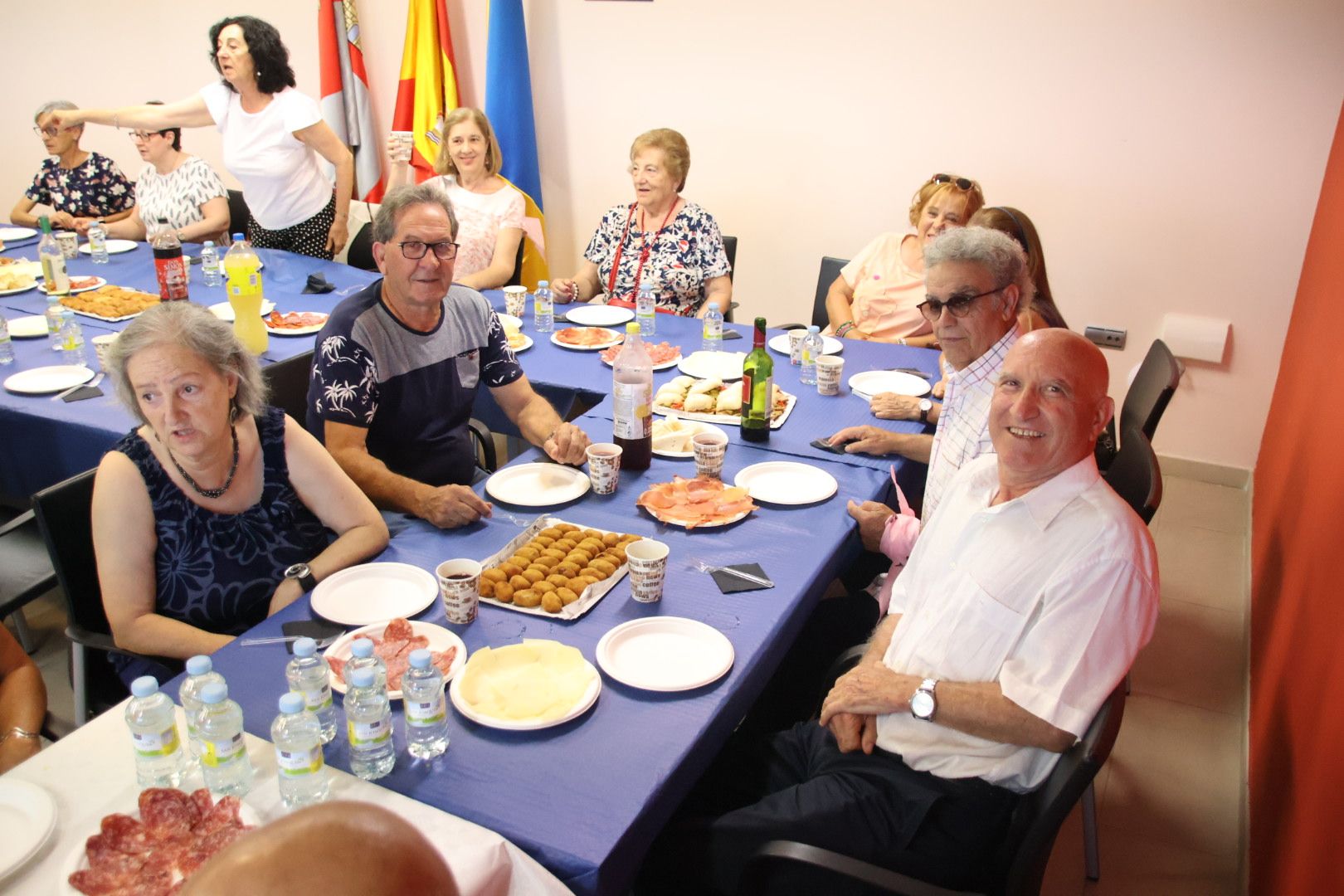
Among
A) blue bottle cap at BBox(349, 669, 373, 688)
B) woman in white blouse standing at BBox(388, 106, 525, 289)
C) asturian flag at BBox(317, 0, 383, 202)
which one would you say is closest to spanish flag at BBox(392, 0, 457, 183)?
asturian flag at BBox(317, 0, 383, 202)

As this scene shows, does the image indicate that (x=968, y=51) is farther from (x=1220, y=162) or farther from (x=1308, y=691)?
(x=1308, y=691)

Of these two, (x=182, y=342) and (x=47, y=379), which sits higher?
(x=182, y=342)

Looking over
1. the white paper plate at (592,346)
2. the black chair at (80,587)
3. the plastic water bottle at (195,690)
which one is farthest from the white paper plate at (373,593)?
the white paper plate at (592,346)

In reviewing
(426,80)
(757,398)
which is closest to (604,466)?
(757,398)

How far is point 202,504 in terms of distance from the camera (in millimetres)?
1923

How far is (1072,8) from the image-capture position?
411 cm

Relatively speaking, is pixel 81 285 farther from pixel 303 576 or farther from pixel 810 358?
pixel 810 358

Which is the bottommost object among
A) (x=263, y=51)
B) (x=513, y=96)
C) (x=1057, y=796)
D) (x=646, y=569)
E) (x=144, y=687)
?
(x=1057, y=796)

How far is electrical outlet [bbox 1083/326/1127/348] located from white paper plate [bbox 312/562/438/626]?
12.1ft

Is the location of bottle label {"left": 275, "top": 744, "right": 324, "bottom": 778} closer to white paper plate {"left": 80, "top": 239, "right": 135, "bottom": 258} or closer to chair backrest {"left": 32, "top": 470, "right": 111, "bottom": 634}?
chair backrest {"left": 32, "top": 470, "right": 111, "bottom": 634}

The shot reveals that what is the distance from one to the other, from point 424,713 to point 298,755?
0.18m

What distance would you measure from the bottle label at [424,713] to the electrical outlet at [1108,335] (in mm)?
3965

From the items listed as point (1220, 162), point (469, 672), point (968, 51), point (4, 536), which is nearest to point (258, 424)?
point (469, 672)

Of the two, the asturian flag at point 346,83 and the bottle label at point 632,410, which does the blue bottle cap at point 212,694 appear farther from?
the asturian flag at point 346,83
